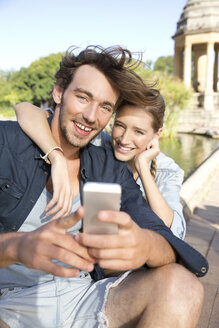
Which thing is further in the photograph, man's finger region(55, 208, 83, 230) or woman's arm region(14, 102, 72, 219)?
woman's arm region(14, 102, 72, 219)

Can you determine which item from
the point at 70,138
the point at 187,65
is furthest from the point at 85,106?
the point at 187,65

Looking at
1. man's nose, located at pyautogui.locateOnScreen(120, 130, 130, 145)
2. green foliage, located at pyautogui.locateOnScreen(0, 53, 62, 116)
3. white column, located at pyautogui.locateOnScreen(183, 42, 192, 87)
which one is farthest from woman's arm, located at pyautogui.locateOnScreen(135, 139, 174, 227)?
green foliage, located at pyautogui.locateOnScreen(0, 53, 62, 116)

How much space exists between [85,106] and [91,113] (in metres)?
0.08

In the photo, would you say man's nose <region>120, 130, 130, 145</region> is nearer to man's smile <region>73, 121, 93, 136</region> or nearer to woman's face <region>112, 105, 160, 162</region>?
woman's face <region>112, 105, 160, 162</region>

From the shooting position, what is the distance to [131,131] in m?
2.90

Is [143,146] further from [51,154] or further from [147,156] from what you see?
[51,154]

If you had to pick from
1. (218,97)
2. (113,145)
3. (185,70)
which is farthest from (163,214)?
(185,70)

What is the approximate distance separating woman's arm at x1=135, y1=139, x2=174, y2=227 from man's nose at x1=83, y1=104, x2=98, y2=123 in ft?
2.22

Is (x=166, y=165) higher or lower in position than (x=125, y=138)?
lower

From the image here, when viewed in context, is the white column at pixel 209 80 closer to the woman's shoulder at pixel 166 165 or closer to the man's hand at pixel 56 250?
the woman's shoulder at pixel 166 165

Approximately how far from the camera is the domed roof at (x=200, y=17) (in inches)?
1006

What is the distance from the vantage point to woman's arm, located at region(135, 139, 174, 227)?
2574mm

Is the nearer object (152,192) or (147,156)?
(152,192)

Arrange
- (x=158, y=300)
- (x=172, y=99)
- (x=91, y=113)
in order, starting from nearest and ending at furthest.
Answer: (x=158, y=300), (x=91, y=113), (x=172, y=99)
